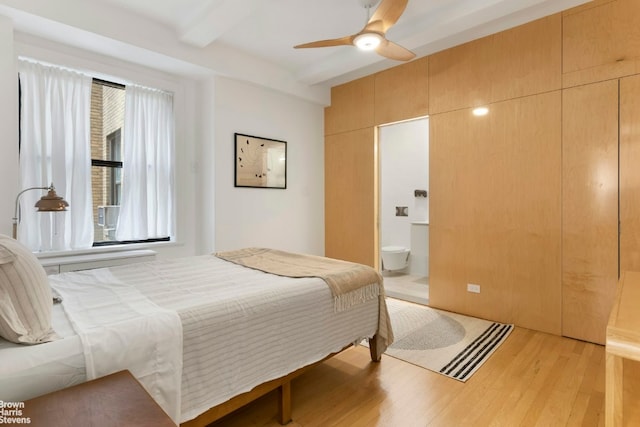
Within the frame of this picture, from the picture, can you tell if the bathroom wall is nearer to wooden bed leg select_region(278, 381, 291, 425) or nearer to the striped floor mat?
the striped floor mat

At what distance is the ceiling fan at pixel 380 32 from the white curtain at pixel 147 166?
80.6 inches

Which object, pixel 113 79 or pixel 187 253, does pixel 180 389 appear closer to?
pixel 187 253

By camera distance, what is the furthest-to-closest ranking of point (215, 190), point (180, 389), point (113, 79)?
1. point (215, 190)
2. point (113, 79)
3. point (180, 389)

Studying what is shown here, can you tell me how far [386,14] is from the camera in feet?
7.37

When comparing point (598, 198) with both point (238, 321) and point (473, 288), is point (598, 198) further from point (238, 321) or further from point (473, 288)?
point (238, 321)

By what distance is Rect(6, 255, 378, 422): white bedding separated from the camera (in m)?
1.40

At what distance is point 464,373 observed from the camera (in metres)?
2.26

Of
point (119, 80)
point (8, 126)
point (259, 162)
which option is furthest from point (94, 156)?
point (259, 162)

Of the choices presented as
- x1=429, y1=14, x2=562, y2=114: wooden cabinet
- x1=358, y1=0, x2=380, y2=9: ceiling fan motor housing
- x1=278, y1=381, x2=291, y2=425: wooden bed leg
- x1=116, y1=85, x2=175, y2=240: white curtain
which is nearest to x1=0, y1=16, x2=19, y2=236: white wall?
x1=116, y1=85, x2=175, y2=240: white curtain

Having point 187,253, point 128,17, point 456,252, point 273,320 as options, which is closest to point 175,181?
point 187,253

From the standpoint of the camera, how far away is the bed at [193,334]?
1114 millimetres

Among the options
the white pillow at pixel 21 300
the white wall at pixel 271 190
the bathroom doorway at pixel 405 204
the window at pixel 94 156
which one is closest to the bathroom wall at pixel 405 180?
the bathroom doorway at pixel 405 204

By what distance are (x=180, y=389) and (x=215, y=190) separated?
2.70 metres

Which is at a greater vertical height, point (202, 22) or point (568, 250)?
point (202, 22)
